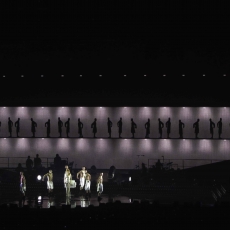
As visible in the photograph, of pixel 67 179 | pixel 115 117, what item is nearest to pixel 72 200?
pixel 67 179

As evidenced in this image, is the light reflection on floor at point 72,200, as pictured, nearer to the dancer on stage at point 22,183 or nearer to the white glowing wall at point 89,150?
the dancer on stage at point 22,183

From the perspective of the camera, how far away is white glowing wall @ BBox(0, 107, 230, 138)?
132 feet

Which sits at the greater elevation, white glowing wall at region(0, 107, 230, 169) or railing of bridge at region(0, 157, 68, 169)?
white glowing wall at region(0, 107, 230, 169)

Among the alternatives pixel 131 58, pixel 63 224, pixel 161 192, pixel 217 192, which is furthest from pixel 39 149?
pixel 63 224

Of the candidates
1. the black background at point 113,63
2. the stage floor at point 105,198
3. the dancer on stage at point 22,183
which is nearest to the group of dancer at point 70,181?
the dancer on stage at point 22,183

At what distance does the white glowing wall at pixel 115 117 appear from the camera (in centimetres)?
4009

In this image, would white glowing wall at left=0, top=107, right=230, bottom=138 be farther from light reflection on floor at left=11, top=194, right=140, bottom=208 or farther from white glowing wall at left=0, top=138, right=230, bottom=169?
light reflection on floor at left=11, top=194, right=140, bottom=208

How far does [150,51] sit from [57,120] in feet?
24.6

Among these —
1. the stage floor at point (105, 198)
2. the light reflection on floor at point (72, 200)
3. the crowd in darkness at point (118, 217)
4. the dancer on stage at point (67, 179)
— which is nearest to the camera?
the crowd in darkness at point (118, 217)

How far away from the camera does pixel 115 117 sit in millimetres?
40719

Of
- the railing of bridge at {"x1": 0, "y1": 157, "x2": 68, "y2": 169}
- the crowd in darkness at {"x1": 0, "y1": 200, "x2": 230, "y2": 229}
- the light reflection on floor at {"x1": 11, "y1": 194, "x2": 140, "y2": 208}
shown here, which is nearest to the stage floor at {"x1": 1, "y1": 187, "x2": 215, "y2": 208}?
the light reflection on floor at {"x1": 11, "y1": 194, "x2": 140, "y2": 208}

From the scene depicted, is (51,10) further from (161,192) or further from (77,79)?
(161,192)

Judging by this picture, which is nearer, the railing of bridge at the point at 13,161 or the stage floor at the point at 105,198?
the stage floor at the point at 105,198

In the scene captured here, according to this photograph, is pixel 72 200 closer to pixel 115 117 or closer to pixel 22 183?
pixel 22 183
